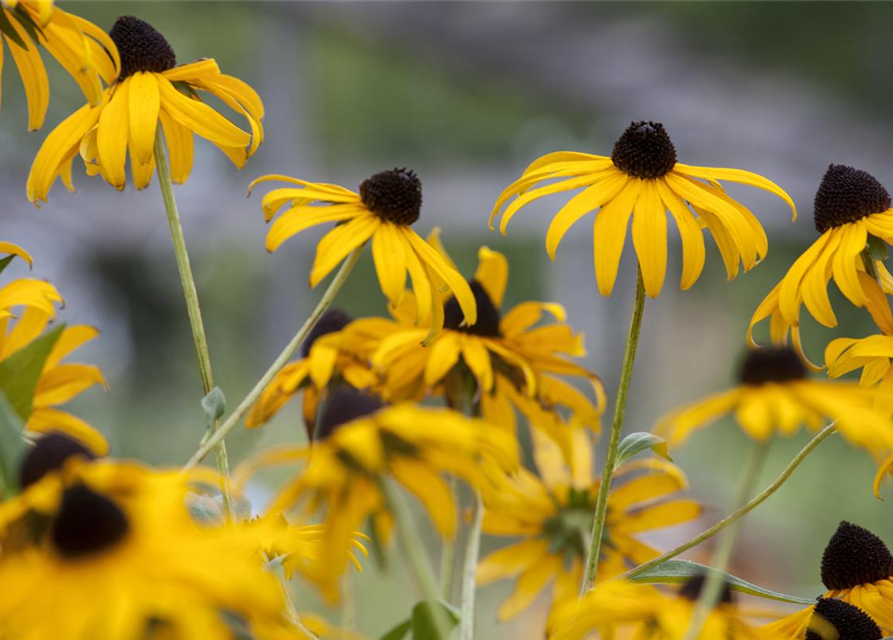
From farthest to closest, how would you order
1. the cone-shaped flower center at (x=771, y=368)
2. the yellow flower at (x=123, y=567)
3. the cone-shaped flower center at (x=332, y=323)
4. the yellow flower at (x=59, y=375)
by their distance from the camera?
the cone-shaped flower center at (x=332, y=323) < the yellow flower at (x=59, y=375) < the cone-shaped flower center at (x=771, y=368) < the yellow flower at (x=123, y=567)

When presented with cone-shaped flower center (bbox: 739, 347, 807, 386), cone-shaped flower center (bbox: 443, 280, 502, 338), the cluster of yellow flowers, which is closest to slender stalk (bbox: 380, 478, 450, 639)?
the cluster of yellow flowers

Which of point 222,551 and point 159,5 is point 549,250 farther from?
point 159,5

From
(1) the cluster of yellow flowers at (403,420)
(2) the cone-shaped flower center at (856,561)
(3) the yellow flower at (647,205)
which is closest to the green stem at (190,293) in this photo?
(1) the cluster of yellow flowers at (403,420)

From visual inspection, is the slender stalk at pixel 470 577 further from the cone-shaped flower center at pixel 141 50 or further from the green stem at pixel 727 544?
the cone-shaped flower center at pixel 141 50

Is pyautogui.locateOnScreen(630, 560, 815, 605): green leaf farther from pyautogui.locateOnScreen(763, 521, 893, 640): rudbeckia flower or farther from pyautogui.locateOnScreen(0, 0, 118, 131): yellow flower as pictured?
pyautogui.locateOnScreen(0, 0, 118, 131): yellow flower

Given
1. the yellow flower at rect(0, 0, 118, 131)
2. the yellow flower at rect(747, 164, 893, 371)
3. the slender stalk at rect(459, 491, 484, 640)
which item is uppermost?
the yellow flower at rect(747, 164, 893, 371)

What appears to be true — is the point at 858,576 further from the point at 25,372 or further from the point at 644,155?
the point at 25,372
